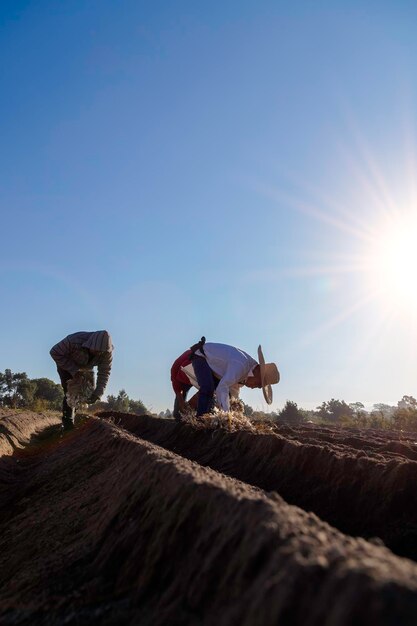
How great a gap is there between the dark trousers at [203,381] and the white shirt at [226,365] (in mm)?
135

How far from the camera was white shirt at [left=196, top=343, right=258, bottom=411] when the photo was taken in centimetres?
621

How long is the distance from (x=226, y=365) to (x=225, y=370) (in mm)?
113

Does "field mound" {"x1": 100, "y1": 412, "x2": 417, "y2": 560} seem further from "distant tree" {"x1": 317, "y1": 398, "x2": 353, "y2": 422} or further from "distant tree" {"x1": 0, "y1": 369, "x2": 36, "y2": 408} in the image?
"distant tree" {"x1": 0, "y1": 369, "x2": 36, "y2": 408}

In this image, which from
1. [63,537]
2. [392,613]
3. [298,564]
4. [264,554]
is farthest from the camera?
[63,537]

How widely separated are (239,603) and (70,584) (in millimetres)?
856

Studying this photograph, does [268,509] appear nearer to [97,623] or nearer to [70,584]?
[97,623]

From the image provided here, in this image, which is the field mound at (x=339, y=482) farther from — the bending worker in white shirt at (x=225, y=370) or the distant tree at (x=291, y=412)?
the distant tree at (x=291, y=412)

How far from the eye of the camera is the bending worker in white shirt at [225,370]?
635cm

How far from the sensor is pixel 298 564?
0.98 m

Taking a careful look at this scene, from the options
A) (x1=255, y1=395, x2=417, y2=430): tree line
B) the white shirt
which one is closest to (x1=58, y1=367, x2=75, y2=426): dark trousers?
the white shirt

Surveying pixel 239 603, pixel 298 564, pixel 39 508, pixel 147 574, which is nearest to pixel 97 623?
pixel 147 574

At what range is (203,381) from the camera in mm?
6840

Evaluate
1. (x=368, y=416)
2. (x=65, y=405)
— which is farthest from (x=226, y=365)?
(x=368, y=416)

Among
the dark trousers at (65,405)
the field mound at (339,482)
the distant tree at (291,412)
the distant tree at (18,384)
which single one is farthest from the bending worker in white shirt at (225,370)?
the distant tree at (18,384)
